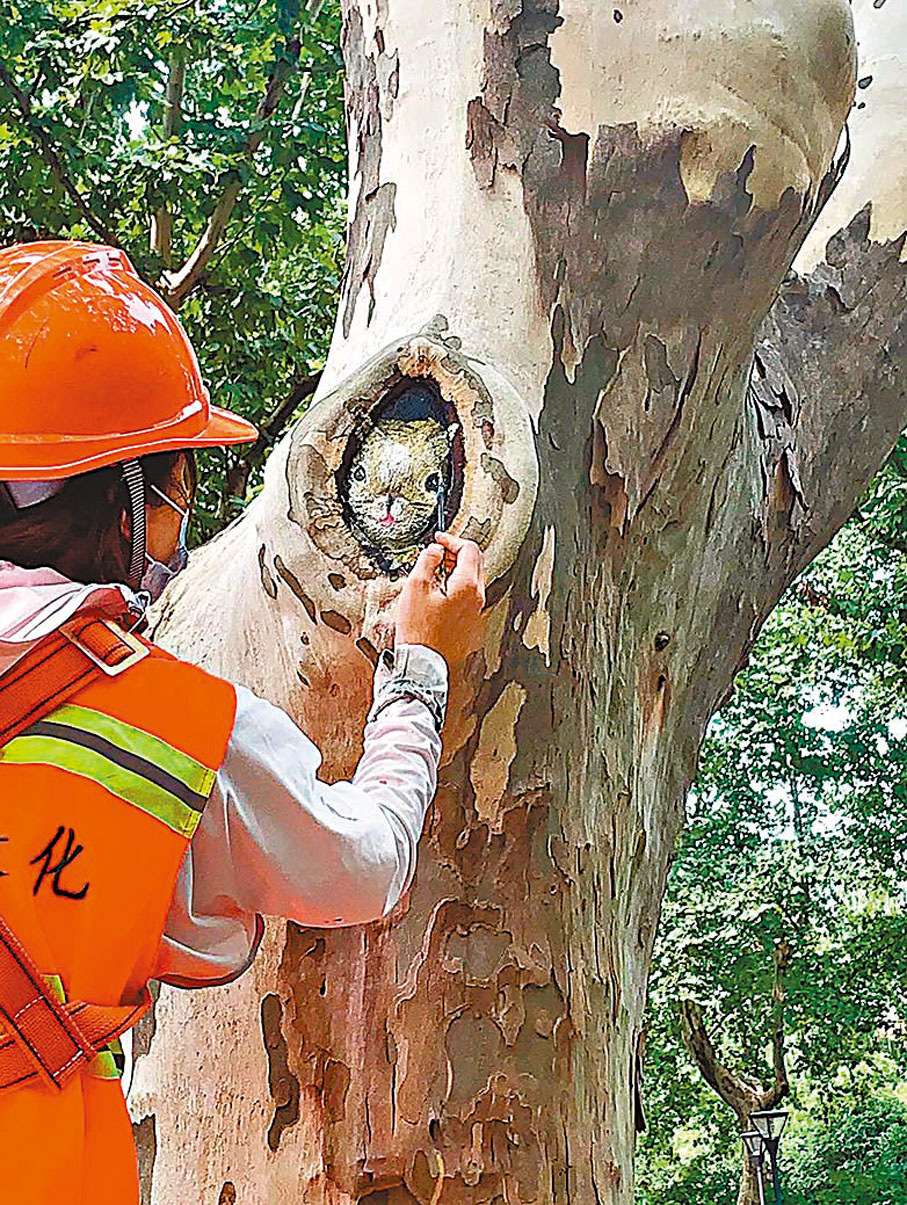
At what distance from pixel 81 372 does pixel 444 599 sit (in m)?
0.52

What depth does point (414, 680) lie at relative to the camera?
5.06 feet

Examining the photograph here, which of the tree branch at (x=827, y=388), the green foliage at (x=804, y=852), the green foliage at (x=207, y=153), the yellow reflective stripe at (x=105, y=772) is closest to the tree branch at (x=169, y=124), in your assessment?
the green foliage at (x=207, y=153)

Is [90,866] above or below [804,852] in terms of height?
below

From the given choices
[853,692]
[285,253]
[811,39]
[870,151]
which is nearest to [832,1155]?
[853,692]

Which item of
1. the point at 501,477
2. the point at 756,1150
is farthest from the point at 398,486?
the point at 756,1150

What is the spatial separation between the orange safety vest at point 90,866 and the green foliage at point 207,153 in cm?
292

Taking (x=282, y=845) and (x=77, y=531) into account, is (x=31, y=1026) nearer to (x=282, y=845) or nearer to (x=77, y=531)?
(x=282, y=845)

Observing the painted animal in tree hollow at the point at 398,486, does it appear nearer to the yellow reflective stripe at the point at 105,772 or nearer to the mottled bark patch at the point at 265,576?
the mottled bark patch at the point at 265,576

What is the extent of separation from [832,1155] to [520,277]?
12201 millimetres

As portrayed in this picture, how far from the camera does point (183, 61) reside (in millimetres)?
4684

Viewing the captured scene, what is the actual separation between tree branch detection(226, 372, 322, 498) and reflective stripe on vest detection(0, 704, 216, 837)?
3.16 metres

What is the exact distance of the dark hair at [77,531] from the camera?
A: 49.9 inches

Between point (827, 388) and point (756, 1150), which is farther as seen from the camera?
point (756, 1150)

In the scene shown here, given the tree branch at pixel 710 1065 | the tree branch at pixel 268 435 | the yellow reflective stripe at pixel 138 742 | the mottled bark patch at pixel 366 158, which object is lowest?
the yellow reflective stripe at pixel 138 742
